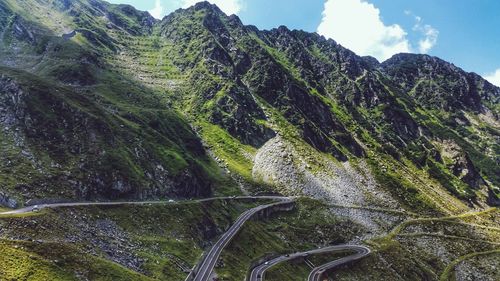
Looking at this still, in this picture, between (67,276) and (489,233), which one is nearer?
(67,276)

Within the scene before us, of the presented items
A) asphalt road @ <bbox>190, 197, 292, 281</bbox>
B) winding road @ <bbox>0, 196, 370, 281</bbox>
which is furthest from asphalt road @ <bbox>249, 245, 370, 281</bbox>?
asphalt road @ <bbox>190, 197, 292, 281</bbox>

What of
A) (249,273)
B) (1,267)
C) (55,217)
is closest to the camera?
(1,267)

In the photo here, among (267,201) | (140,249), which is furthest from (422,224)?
(140,249)

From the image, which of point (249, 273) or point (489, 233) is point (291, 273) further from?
point (489, 233)

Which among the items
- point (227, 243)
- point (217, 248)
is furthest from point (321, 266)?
point (217, 248)

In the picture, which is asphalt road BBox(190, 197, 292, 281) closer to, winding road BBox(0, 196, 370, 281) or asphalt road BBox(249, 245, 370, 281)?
winding road BBox(0, 196, 370, 281)

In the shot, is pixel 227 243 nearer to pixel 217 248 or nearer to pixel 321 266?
pixel 217 248

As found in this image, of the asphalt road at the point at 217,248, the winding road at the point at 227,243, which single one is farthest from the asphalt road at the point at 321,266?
the asphalt road at the point at 217,248

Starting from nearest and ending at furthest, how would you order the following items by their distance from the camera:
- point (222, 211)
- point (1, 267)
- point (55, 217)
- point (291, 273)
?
1. point (1, 267)
2. point (55, 217)
3. point (291, 273)
4. point (222, 211)
